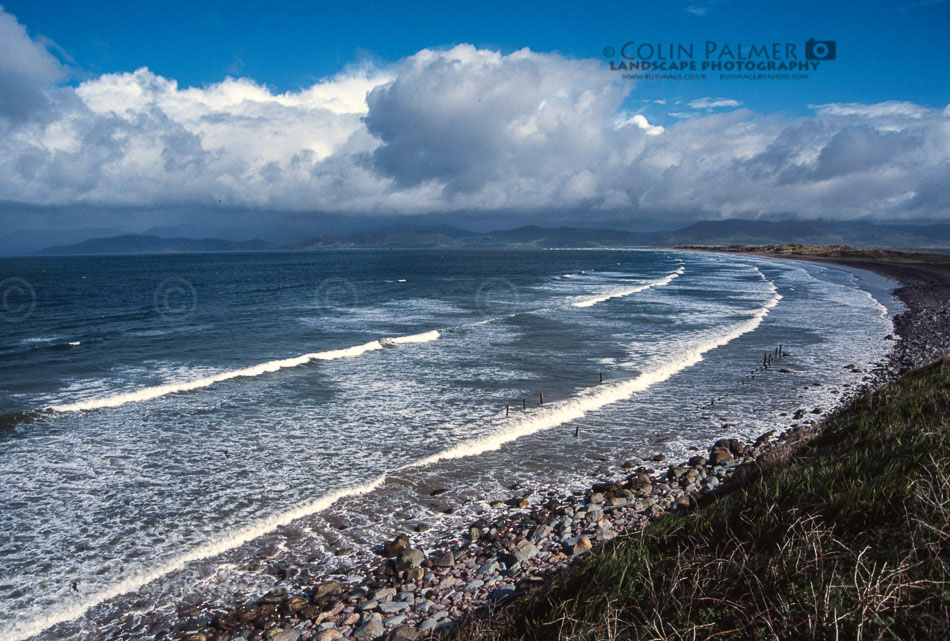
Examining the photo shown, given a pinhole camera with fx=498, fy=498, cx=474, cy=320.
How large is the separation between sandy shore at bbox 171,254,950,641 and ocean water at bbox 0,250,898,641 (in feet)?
1.48

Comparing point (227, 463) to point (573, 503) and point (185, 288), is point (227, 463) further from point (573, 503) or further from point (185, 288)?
point (185, 288)

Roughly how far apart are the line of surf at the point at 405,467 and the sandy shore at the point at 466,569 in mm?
1219

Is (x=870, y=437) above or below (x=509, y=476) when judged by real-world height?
above

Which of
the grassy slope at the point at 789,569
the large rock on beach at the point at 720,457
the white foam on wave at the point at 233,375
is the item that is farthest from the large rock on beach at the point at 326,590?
the white foam on wave at the point at 233,375

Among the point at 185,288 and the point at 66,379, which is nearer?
the point at 66,379

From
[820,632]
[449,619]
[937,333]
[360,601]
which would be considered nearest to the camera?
[820,632]

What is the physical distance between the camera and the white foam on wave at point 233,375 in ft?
49.6

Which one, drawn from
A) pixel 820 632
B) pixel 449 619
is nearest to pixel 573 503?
pixel 449 619

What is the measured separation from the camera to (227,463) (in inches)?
419

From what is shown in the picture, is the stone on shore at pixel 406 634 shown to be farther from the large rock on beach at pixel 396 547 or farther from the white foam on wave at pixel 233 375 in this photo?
the white foam on wave at pixel 233 375

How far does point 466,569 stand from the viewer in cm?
656

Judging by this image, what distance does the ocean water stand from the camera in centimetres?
730

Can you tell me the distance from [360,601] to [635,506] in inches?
173

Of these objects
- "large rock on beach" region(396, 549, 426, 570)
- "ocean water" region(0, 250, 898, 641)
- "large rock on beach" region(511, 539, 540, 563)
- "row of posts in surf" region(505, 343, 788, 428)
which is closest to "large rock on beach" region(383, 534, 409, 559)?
"large rock on beach" region(396, 549, 426, 570)
